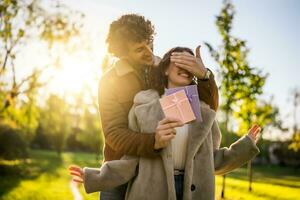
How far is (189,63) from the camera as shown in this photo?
3.60 metres

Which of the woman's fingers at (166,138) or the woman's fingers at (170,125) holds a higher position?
the woman's fingers at (170,125)

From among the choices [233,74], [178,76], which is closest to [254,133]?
[178,76]

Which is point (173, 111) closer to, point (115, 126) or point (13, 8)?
point (115, 126)

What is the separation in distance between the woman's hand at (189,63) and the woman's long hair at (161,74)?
0.55ft

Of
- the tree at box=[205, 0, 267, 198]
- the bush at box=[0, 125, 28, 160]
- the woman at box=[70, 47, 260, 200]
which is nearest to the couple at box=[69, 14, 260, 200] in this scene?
the woman at box=[70, 47, 260, 200]

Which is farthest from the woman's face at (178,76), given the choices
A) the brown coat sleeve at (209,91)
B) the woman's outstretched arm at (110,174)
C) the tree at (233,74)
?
the tree at (233,74)

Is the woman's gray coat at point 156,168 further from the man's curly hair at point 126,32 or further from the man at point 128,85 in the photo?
the man's curly hair at point 126,32

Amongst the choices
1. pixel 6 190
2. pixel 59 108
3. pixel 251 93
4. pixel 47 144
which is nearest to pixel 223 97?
pixel 251 93

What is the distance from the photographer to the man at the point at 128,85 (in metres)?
3.55

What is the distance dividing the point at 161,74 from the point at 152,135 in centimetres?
59

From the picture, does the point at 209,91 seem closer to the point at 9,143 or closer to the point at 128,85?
the point at 128,85

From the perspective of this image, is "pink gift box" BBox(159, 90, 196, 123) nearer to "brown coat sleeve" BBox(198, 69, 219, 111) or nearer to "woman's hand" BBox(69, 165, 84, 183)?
"brown coat sleeve" BBox(198, 69, 219, 111)

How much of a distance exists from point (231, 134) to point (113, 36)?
7289 cm

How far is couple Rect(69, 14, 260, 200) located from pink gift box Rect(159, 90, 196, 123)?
65 mm
